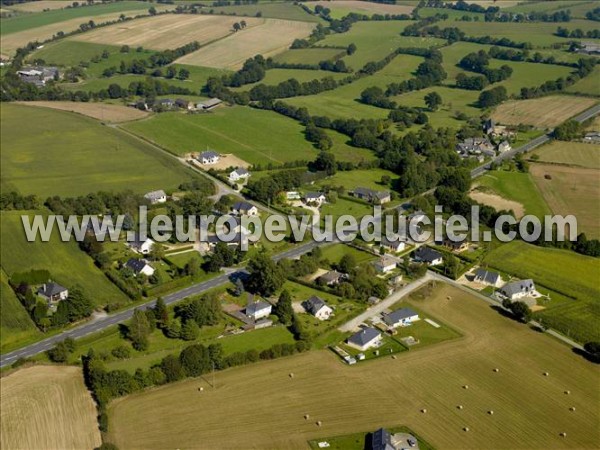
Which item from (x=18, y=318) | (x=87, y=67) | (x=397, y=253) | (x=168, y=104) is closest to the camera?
(x=18, y=318)

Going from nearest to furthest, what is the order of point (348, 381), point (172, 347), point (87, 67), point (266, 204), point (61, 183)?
point (348, 381) → point (172, 347) → point (266, 204) → point (61, 183) → point (87, 67)

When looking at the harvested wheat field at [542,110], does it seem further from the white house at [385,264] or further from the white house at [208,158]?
the white house at [385,264]

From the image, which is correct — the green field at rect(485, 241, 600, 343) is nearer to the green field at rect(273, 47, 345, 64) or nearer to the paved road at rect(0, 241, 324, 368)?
the paved road at rect(0, 241, 324, 368)

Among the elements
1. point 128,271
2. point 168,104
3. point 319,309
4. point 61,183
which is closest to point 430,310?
point 319,309

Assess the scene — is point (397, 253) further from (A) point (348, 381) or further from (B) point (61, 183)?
(B) point (61, 183)

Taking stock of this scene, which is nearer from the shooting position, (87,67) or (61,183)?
(61,183)

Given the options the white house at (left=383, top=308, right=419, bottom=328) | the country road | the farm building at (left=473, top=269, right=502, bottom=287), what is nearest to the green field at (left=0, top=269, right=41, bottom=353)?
the country road
